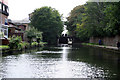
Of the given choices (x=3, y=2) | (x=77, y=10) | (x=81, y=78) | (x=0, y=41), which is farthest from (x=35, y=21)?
(x=81, y=78)

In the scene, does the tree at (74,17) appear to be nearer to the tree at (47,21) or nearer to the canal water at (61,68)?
the tree at (47,21)

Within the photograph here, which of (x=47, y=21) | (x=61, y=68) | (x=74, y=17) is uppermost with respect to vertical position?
(x=74, y=17)

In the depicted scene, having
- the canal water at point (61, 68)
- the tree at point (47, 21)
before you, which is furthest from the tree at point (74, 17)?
the canal water at point (61, 68)

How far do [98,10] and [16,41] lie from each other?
80.3 feet

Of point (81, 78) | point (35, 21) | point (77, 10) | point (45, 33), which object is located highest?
point (77, 10)

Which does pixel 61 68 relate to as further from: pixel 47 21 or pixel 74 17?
pixel 74 17

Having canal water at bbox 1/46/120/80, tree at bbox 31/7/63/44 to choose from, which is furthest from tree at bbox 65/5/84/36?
canal water at bbox 1/46/120/80

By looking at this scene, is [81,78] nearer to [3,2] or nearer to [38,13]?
[3,2]

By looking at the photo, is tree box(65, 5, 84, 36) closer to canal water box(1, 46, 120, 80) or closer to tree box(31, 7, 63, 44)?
tree box(31, 7, 63, 44)

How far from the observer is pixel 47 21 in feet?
217

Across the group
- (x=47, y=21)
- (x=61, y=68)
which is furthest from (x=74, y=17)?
(x=61, y=68)

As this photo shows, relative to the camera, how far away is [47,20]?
66375mm

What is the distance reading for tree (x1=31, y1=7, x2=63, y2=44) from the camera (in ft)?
218

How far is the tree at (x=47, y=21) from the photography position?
6656 cm
